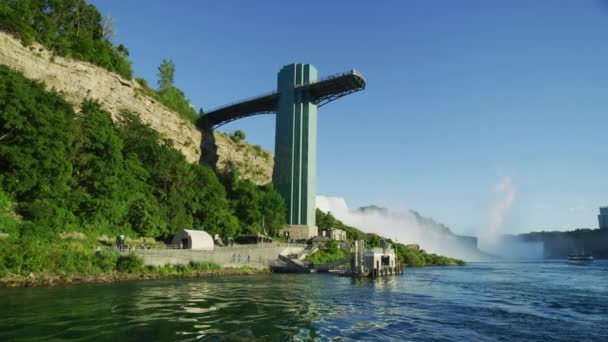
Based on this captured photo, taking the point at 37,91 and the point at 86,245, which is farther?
the point at 37,91

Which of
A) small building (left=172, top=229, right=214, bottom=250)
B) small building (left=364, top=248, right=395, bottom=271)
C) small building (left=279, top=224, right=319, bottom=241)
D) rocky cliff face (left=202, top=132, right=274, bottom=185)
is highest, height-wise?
rocky cliff face (left=202, top=132, right=274, bottom=185)

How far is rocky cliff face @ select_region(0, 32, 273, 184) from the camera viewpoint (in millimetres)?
62312

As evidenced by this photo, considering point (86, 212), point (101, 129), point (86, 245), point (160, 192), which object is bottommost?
point (86, 245)

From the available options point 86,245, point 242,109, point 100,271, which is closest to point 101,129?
point 86,245

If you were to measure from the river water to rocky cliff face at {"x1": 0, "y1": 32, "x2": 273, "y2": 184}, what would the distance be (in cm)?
4314

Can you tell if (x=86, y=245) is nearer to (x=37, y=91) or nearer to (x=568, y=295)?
(x=37, y=91)

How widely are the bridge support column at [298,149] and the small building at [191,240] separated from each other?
3215 centimetres

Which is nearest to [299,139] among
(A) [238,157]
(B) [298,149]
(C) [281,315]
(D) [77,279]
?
(B) [298,149]

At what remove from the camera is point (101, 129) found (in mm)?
58969

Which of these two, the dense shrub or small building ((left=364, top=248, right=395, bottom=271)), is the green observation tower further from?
the dense shrub

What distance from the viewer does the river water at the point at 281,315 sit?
758 inches

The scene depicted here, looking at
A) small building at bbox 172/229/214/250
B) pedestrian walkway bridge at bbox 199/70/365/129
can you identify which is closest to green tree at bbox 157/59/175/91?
pedestrian walkway bridge at bbox 199/70/365/129

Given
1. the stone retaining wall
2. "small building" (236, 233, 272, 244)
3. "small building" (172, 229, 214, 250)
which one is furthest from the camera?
"small building" (236, 233, 272, 244)

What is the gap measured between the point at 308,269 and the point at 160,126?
149 feet
